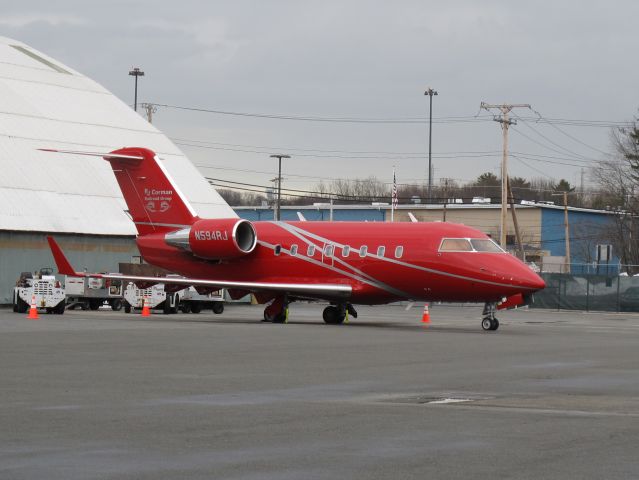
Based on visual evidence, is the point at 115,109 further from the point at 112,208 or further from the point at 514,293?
the point at 514,293

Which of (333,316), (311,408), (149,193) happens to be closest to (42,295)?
(149,193)

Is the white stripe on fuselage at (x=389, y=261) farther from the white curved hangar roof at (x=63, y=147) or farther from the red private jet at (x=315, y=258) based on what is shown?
the white curved hangar roof at (x=63, y=147)

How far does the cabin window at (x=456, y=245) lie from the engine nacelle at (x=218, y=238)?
6.98 metres

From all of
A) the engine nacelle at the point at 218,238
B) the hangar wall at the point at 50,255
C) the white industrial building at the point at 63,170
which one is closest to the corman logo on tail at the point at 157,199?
the engine nacelle at the point at 218,238

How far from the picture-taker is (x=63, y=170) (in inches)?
2314

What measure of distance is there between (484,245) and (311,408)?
23.0 m

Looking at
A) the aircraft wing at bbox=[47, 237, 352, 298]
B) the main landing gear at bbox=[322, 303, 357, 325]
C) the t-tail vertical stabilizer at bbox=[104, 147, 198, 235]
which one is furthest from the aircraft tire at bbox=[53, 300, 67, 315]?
the main landing gear at bbox=[322, 303, 357, 325]

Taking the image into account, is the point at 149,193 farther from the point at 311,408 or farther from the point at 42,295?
the point at 311,408

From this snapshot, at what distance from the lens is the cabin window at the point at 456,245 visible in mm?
36844

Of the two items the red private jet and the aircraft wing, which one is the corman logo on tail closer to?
the red private jet

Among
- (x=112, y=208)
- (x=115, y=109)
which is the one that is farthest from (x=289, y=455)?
(x=115, y=109)

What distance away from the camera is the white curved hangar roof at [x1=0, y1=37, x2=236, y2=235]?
54906mm

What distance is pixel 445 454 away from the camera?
35.9ft

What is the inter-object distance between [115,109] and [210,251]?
30.6 metres
